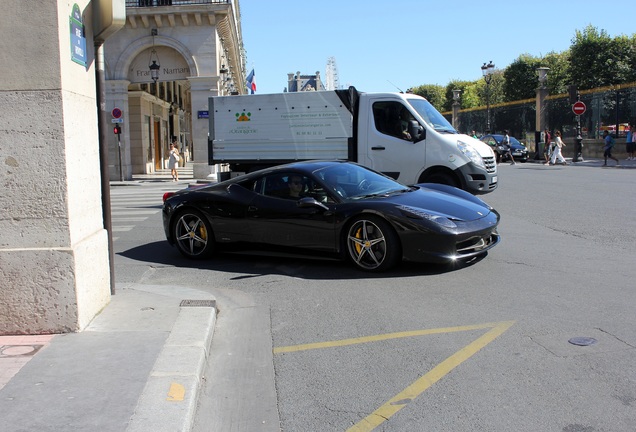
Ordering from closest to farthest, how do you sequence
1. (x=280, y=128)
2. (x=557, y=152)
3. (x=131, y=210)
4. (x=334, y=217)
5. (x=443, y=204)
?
(x=334, y=217), (x=443, y=204), (x=280, y=128), (x=131, y=210), (x=557, y=152)

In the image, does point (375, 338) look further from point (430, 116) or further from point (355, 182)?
point (430, 116)

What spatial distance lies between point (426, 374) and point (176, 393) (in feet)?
5.58

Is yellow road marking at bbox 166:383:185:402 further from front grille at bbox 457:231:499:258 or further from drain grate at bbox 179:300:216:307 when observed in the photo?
front grille at bbox 457:231:499:258

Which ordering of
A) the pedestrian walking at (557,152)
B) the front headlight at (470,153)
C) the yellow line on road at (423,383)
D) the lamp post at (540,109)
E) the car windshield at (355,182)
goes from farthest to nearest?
the lamp post at (540,109)
the pedestrian walking at (557,152)
the front headlight at (470,153)
the car windshield at (355,182)
the yellow line on road at (423,383)

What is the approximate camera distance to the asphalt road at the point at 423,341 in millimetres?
3785

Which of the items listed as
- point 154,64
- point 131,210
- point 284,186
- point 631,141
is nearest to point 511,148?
point 631,141

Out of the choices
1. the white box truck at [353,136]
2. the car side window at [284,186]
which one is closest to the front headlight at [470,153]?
the white box truck at [353,136]

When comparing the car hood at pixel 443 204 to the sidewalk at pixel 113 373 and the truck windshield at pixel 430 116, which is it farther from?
the truck windshield at pixel 430 116

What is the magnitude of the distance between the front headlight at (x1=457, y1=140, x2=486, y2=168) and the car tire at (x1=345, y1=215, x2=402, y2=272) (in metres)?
5.65

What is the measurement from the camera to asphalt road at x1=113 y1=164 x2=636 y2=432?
12.4 feet

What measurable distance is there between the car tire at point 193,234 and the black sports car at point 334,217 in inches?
0.5

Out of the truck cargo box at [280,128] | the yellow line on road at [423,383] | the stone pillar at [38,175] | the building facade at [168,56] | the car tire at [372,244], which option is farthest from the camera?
the building facade at [168,56]

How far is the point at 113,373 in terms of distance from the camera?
13.6 feet

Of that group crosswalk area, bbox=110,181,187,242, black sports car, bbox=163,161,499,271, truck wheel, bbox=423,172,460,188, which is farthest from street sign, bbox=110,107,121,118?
black sports car, bbox=163,161,499,271
